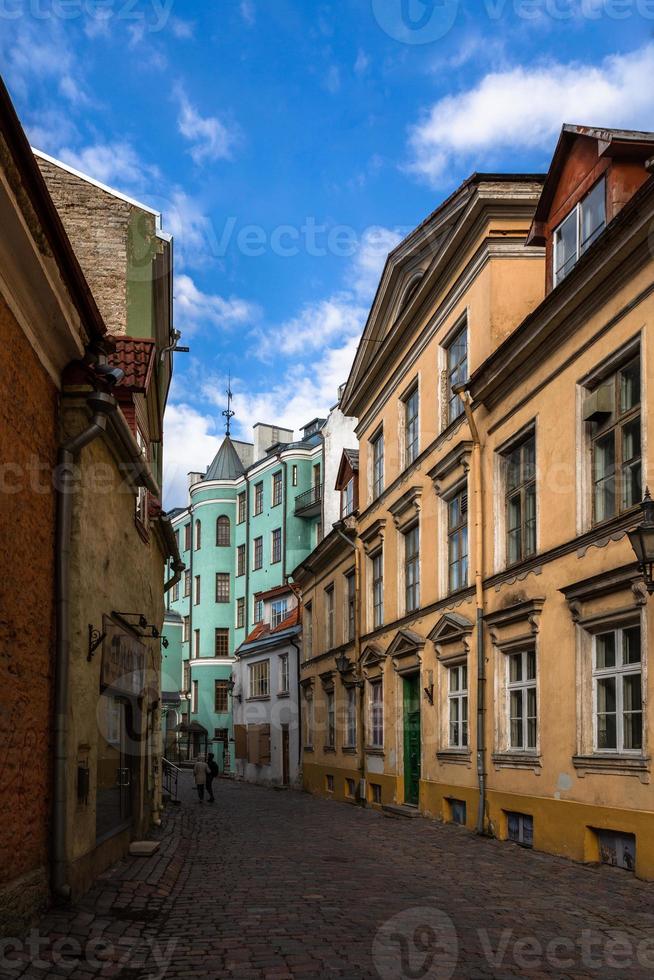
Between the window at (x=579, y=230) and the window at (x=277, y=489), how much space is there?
3488 centimetres

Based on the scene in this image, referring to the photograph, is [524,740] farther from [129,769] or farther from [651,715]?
[129,769]

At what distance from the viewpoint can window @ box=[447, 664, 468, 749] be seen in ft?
59.7

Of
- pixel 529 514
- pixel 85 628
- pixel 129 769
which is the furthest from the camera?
pixel 529 514

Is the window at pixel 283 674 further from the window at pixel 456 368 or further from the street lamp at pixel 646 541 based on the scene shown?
the street lamp at pixel 646 541

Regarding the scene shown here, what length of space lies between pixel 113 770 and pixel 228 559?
42981 millimetres

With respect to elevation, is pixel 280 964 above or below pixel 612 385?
below

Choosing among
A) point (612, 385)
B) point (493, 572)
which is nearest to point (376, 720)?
point (493, 572)

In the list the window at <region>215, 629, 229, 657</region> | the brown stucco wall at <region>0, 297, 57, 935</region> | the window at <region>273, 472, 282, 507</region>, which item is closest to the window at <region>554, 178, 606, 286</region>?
the brown stucco wall at <region>0, 297, 57, 935</region>

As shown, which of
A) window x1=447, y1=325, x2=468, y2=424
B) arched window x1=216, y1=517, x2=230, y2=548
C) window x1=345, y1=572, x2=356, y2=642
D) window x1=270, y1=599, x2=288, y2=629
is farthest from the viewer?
arched window x1=216, y1=517, x2=230, y2=548

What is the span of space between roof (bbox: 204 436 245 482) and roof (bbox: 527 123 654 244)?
41.1 metres

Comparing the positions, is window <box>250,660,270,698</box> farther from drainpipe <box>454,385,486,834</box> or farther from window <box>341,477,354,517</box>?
drainpipe <box>454,385,486,834</box>

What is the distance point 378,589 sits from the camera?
25750 millimetres

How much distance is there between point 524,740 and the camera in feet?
50.0

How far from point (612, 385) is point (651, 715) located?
408 cm
